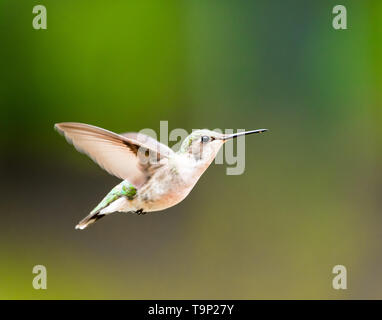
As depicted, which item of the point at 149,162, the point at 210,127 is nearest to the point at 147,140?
the point at 149,162

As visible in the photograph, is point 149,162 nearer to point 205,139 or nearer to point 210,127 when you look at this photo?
point 205,139

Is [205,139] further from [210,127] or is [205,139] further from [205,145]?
[210,127]

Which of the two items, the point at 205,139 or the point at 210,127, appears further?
the point at 210,127

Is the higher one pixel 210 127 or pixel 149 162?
pixel 210 127

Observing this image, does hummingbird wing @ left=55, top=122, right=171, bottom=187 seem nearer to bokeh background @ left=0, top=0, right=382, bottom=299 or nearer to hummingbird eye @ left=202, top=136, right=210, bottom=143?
hummingbird eye @ left=202, top=136, right=210, bottom=143

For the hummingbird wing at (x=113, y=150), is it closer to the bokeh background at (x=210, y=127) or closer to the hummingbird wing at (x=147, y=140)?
the hummingbird wing at (x=147, y=140)

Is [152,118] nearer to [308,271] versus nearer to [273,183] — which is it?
[273,183]
